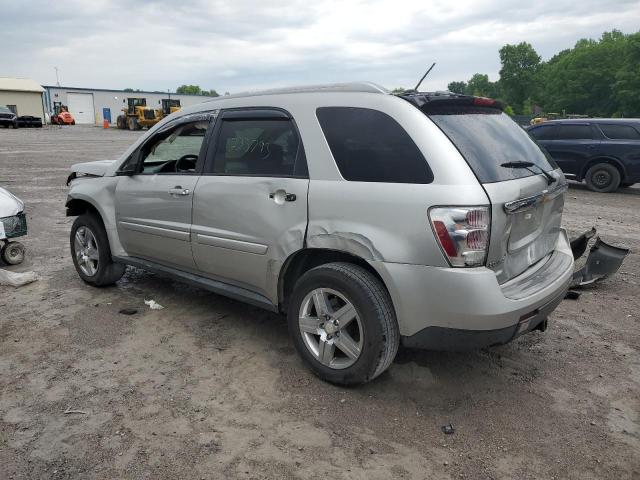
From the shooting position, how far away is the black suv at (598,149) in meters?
11.3

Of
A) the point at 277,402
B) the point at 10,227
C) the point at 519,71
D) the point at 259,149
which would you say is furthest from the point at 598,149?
the point at 519,71

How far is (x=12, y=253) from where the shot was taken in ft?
19.5

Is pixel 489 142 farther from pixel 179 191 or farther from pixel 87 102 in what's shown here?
pixel 87 102

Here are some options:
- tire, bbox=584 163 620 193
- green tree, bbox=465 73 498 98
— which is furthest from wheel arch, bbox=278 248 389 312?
green tree, bbox=465 73 498 98

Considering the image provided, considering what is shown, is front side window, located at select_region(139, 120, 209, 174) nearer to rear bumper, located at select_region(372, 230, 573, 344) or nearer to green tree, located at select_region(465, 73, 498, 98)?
rear bumper, located at select_region(372, 230, 573, 344)

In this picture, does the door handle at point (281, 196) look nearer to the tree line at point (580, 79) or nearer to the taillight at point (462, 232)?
the taillight at point (462, 232)

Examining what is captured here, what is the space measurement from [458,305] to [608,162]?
10.7 m

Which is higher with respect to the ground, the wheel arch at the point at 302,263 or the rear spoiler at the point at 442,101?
the rear spoiler at the point at 442,101

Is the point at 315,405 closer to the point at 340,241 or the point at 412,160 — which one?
the point at 340,241

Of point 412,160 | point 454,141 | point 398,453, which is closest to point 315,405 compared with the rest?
point 398,453

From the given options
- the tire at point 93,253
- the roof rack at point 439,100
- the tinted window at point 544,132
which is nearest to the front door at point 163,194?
the tire at point 93,253

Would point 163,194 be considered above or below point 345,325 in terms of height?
above

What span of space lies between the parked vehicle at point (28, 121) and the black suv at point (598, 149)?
44096 mm

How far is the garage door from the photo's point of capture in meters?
70.6
